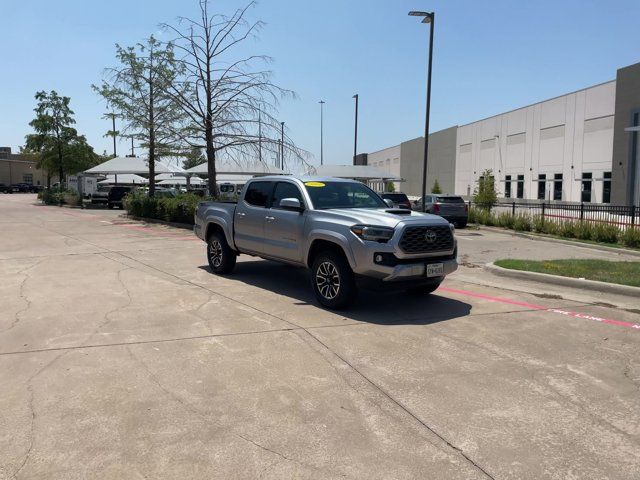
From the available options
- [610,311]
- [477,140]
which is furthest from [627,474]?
[477,140]

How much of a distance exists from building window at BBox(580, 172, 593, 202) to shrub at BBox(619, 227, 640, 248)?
89.0ft

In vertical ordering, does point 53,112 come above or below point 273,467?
above

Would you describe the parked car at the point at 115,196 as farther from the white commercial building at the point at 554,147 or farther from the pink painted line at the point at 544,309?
the white commercial building at the point at 554,147

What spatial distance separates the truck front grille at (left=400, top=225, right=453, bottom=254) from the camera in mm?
6832

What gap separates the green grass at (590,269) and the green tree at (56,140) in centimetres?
3999

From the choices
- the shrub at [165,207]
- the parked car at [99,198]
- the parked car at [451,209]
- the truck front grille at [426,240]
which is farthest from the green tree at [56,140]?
the truck front grille at [426,240]

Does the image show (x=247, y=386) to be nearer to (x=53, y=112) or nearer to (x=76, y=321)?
(x=76, y=321)

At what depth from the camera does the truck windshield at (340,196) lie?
8.02 metres

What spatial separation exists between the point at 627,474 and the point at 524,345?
8.53 feet

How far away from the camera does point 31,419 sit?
3867 millimetres

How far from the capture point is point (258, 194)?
9125 mm

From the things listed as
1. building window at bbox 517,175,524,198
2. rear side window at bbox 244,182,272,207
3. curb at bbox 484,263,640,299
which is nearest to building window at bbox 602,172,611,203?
building window at bbox 517,175,524,198

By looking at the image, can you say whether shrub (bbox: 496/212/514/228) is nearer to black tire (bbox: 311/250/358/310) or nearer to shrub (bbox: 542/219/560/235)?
shrub (bbox: 542/219/560/235)

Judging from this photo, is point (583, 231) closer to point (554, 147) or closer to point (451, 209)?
point (451, 209)
